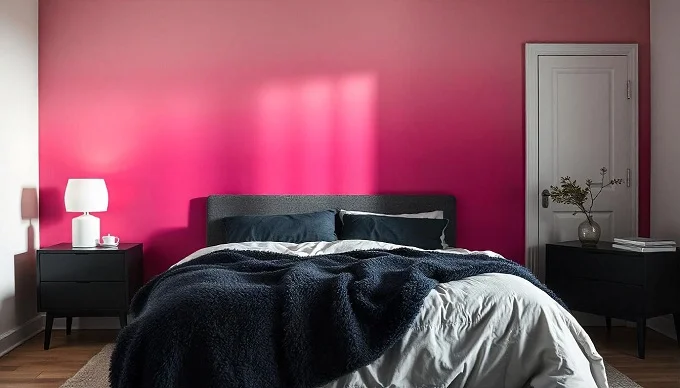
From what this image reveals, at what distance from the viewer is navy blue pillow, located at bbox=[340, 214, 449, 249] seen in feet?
14.7

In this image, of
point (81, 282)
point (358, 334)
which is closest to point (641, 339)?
point (358, 334)

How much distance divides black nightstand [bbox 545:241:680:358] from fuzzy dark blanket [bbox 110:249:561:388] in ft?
6.84

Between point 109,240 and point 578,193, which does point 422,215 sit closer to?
point 578,193

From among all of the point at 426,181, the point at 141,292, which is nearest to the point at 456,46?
the point at 426,181

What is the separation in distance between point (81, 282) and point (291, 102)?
189 centimetres

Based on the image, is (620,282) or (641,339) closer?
(641,339)

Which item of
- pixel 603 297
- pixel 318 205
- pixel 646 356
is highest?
pixel 318 205

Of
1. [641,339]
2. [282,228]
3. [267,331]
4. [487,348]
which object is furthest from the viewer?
[282,228]

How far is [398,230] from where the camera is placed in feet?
14.8

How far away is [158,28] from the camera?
16.1 feet

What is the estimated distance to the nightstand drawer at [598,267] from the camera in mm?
4227

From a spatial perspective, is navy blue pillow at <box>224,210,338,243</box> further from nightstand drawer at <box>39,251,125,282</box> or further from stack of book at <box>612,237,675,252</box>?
stack of book at <box>612,237,675,252</box>

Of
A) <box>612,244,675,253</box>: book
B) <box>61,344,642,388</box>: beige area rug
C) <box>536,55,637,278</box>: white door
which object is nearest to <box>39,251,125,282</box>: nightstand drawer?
<box>61,344,642,388</box>: beige area rug

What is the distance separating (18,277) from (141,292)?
1642 millimetres
